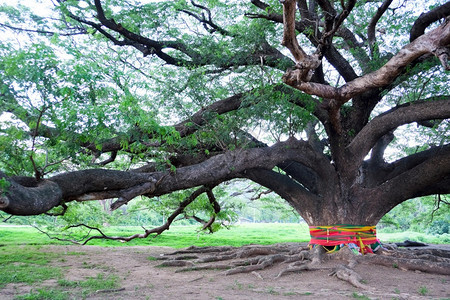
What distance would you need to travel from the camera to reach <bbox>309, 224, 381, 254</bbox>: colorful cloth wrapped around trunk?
28.7 ft

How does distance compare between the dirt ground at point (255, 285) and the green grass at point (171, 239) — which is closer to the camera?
the dirt ground at point (255, 285)

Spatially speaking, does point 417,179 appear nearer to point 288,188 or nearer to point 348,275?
point 288,188

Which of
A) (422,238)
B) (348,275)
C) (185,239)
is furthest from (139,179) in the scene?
(422,238)

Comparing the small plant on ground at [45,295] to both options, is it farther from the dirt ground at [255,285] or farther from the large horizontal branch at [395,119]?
the large horizontal branch at [395,119]

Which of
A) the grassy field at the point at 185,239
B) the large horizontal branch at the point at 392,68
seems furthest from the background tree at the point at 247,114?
the grassy field at the point at 185,239

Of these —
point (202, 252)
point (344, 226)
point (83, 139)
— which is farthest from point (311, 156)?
point (83, 139)

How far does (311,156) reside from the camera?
365 inches

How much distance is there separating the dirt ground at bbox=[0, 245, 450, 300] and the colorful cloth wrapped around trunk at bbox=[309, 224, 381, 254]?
3.37 ft

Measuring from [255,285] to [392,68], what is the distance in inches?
178

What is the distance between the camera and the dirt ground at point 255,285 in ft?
17.7

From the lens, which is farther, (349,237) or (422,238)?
(422,238)

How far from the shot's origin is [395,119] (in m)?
8.27

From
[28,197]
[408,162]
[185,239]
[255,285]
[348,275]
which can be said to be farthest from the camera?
[185,239]

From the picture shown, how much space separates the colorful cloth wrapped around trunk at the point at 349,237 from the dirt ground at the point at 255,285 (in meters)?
1.03
